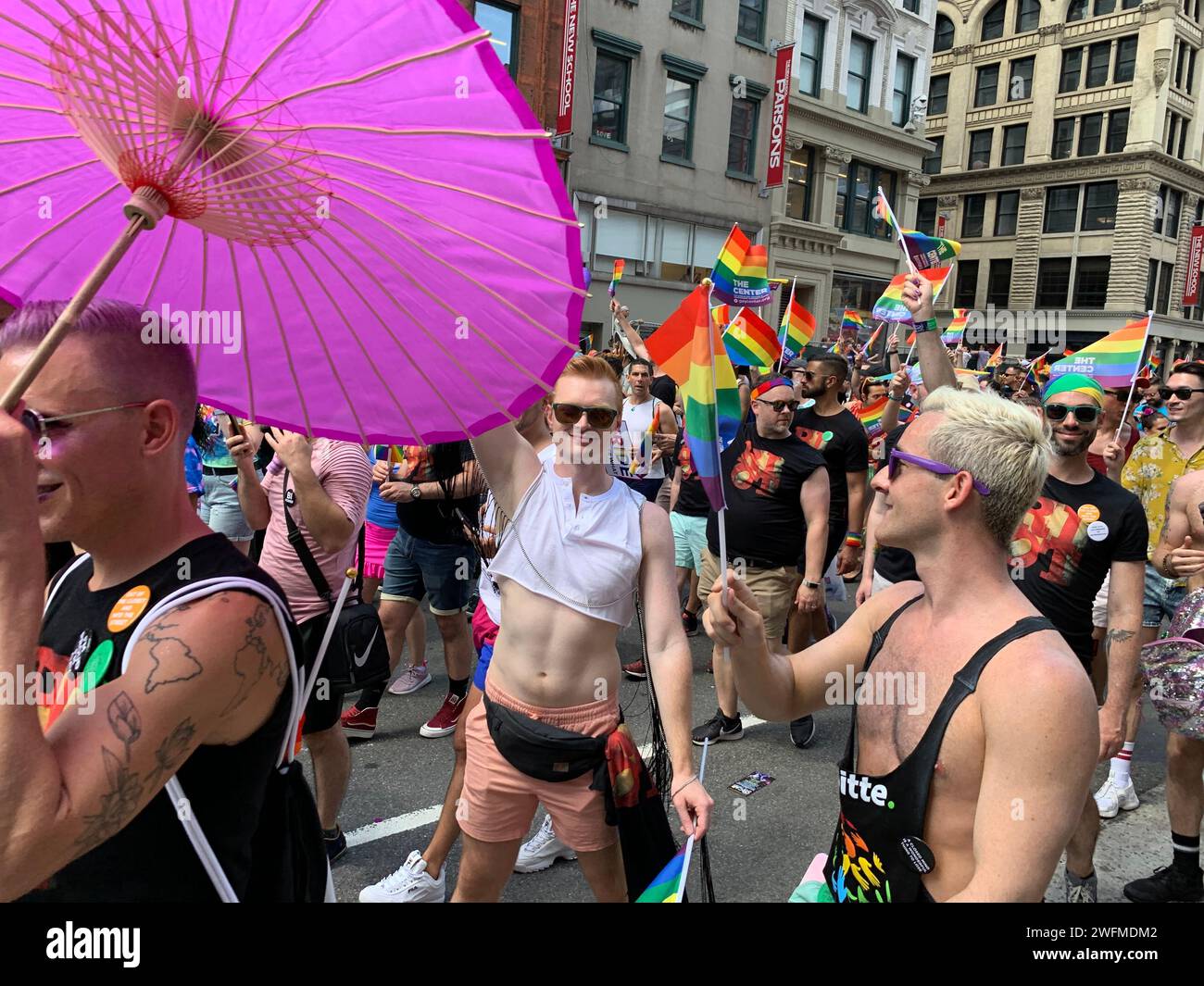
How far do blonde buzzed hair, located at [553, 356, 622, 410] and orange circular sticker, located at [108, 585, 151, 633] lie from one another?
167 centimetres

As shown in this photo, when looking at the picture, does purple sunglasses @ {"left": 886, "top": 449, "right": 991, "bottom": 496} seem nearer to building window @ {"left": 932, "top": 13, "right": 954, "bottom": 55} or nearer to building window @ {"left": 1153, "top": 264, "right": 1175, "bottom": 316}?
building window @ {"left": 1153, "top": 264, "right": 1175, "bottom": 316}

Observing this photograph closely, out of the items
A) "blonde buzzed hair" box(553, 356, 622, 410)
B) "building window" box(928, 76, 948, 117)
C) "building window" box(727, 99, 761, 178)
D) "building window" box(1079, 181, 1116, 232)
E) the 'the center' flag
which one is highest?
"building window" box(928, 76, 948, 117)

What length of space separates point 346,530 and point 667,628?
1.46 meters

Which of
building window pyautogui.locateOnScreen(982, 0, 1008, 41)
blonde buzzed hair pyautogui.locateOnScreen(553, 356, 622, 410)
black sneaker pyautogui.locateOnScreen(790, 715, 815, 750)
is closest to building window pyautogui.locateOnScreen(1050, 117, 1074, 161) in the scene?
building window pyautogui.locateOnScreen(982, 0, 1008, 41)

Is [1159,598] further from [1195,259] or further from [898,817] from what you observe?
[1195,259]

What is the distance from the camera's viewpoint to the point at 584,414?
2.86m

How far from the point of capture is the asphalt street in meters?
3.60

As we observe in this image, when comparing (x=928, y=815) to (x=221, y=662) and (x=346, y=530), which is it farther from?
(x=346, y=530)

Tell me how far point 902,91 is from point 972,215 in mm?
19835

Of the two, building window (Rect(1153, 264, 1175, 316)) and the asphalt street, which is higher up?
building window (Rect(1153, 264, 1175, 316))

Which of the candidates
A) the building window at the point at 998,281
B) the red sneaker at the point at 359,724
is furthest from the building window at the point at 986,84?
the red sneaker at the point at 359,724

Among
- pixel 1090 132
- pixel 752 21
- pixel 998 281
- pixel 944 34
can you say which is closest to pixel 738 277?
pixel 752 21

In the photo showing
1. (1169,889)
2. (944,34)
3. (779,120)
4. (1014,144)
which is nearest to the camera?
(1169,889)

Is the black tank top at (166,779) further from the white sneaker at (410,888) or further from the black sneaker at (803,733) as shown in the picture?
the black sneaker at (803,733)
